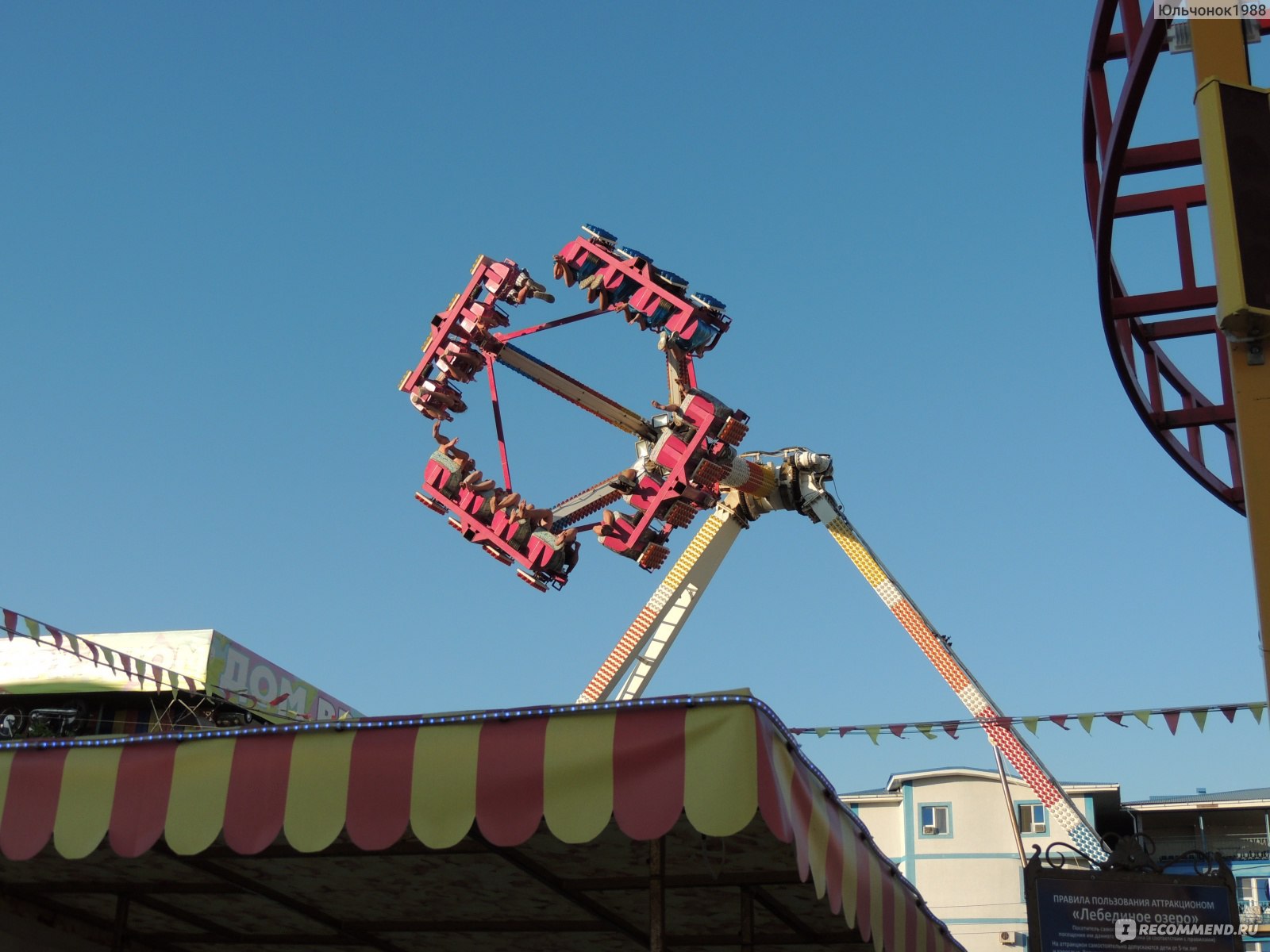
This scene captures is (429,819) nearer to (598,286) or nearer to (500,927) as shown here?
(500,927)

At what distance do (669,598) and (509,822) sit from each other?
20.8m

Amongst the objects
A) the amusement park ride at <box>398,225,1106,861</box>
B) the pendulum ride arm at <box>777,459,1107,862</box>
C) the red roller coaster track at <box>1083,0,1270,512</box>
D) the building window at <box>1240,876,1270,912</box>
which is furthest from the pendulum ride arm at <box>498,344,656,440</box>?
the building window at <box>1240,876,1270,912</box>

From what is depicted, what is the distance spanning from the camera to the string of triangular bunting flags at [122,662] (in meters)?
16.2

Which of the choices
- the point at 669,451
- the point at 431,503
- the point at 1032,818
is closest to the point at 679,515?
the point at 669,451

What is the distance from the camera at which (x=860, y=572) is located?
2866cm

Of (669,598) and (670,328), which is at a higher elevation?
(670,328)

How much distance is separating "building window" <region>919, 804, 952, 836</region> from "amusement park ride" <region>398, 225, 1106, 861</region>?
1508 centimetres

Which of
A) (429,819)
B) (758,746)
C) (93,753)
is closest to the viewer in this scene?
(758,746)

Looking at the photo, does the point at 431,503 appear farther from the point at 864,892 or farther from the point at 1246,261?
the point at 1246,261

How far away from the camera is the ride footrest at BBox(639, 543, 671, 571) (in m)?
25.3

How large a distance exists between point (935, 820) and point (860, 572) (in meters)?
17.0

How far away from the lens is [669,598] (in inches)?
1073

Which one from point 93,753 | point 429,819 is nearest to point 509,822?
point 429,819

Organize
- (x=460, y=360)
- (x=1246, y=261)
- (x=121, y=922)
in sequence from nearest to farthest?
1. (x=1246, y=261)
2. (x=121, y=922)
3. (x=460, y=360)
